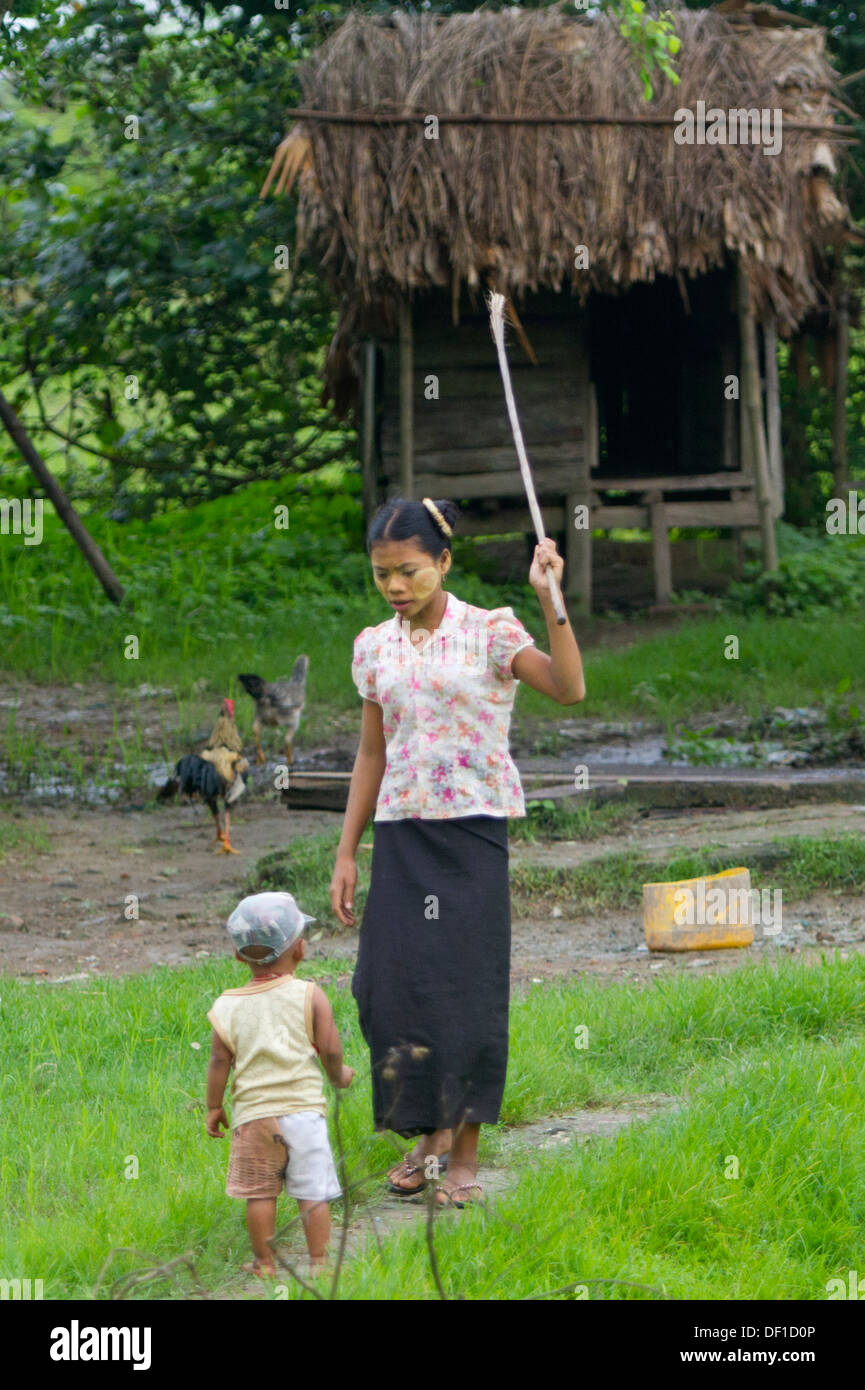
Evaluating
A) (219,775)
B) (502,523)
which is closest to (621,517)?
(502,523)

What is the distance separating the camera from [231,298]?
50.5ft

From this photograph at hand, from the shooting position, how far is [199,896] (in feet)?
23.0

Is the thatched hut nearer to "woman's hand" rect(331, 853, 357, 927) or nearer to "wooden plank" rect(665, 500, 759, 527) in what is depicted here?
"wooden plank" rect(665, 500, 759, 527)

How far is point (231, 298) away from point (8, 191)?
2.41 m

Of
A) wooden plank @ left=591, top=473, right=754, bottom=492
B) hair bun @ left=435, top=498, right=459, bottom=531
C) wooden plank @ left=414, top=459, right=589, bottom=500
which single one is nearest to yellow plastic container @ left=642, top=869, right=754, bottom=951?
hair bun @ left=435, top=498, right=459, bottom=531

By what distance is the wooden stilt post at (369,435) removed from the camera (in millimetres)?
14195

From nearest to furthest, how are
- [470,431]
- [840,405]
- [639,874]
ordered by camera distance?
[639,874] < [470,431] < [840,405]

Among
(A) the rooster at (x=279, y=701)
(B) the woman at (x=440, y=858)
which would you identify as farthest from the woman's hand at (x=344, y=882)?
(A) the rooster at (x=279, y=701)

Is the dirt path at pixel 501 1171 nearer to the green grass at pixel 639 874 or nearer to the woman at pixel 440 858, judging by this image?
the woman at pixel 440 858

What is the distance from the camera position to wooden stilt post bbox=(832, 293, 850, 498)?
15516 millimetres

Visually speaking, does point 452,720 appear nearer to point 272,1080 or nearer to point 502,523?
point 272,1080

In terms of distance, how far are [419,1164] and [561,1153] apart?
1.29ft

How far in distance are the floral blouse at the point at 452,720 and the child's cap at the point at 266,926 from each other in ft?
1.60
